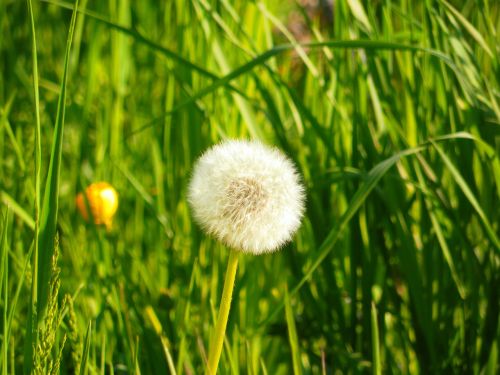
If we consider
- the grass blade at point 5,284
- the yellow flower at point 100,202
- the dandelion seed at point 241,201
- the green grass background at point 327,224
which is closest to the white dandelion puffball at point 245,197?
the dandelion seed at point 241,201

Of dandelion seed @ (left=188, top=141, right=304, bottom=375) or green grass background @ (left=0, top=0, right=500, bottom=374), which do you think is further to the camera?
green grass background @ (left=0, top=0, right=500, bottom=374)

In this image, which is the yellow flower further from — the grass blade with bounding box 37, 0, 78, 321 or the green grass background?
the grass blade with bounding box 37, 0, 78, 321

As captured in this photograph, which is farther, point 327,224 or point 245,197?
point 327,224

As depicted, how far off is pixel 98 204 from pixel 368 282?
587mm

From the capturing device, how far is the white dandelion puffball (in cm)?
90

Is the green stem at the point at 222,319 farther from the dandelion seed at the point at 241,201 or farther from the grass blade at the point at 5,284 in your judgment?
the grass blade at the point at 5,284

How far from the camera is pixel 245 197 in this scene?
93 cm

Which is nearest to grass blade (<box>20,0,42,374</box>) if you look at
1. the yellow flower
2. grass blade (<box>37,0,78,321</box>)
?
grass blade (<box>37,0,78,321</box>)

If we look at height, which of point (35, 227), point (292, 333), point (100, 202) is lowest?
point (292, 333)

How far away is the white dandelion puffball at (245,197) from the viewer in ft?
2.95

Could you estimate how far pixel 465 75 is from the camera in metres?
1.37

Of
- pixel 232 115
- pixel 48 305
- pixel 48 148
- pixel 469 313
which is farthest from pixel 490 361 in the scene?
pixel 48 148

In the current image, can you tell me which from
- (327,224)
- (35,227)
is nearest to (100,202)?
(327,224)

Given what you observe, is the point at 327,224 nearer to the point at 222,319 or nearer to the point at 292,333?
the point at 292,333
